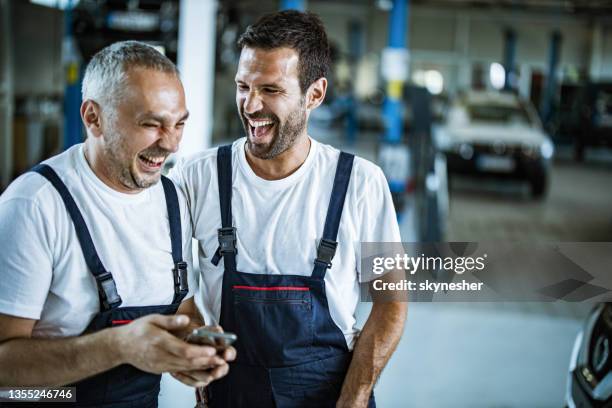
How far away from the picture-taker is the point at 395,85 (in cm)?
1047

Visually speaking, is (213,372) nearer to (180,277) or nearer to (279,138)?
(180,277)

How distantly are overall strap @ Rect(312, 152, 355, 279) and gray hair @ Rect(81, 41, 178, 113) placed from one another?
1.66 feet

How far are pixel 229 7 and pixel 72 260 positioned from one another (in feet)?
38.3

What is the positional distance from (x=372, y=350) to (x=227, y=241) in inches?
18.5

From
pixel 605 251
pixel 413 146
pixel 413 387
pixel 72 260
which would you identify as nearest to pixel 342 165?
pixel 72 260

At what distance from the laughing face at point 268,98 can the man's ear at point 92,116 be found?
0.37m

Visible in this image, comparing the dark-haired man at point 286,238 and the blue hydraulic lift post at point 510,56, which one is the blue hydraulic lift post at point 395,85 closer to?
the dark-haired man at point 286,238

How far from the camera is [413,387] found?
13.1 ft

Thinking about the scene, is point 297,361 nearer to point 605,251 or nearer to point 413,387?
point 605,251

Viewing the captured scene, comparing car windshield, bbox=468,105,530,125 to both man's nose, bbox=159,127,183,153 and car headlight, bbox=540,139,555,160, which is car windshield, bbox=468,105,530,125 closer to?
car headlight, bbox=540,139,555,160

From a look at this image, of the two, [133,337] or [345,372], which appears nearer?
[133,337]

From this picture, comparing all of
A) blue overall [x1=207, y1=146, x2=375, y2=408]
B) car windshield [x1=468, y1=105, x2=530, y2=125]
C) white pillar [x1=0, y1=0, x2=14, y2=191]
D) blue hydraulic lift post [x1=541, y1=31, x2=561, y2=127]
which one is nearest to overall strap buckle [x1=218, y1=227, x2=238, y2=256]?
blue overall [x1=207, y1=146, x2=375, y2=408]

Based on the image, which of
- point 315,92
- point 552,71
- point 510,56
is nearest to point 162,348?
point 315,92

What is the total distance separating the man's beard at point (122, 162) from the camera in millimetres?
1689
